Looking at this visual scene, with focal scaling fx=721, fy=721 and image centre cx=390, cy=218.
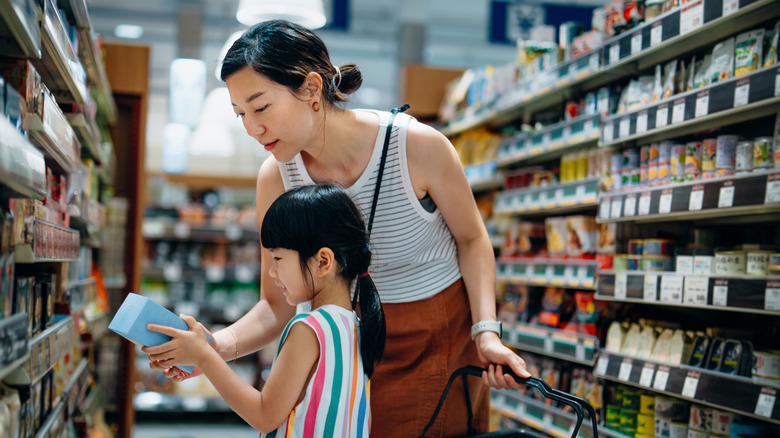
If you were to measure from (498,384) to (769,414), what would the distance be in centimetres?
96

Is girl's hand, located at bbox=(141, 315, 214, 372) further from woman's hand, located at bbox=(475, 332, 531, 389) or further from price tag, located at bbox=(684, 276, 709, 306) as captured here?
price tag, located at bbox=(684, 276, 709, 306)

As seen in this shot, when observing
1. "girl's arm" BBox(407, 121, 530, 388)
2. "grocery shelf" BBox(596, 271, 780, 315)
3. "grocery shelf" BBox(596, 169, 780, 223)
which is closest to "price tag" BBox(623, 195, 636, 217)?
"grocery shelf" BBox(596, 169, 780, 223)

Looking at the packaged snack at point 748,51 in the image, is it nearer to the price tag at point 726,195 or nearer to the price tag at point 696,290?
the price tag at point 726,195

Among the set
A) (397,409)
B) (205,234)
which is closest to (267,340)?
(397,409)

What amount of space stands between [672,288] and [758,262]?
37 cm

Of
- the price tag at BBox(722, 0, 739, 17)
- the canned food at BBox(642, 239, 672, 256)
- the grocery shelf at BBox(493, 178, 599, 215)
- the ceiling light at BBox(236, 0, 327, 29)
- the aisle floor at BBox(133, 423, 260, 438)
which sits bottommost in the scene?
the aisle floor at BBox(133, 423, 260, 438)

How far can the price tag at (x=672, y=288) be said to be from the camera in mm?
2558

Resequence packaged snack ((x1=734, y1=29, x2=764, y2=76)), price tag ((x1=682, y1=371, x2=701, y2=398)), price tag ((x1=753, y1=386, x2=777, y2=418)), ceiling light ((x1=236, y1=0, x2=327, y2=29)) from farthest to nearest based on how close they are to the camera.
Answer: ceiling light ((x1=236, y1=0, x2=327, y2=29)) < price tag ((x1=682, y1=371, x2=701, y2=398)) < packaged snack ((x1=734, y1=29, x2=764, y2=76)) < price tag ((x1=753, y1=386, x2=777, y2=418))

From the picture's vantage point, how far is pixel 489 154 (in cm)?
445

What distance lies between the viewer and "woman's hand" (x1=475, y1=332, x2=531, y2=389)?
1629 millimetres

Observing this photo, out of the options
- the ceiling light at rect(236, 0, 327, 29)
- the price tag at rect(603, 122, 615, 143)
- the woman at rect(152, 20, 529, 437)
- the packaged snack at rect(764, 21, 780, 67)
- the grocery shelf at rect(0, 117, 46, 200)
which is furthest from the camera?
the ceiling light at rect(236, 0, 327, 29)

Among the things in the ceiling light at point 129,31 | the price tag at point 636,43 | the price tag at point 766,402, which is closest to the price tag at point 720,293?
the price tag at point 766,402

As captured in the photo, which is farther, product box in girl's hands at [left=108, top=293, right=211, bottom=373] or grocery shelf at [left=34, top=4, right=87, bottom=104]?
grocery shelf at [left=34, top=4, right=87, bottom=104]

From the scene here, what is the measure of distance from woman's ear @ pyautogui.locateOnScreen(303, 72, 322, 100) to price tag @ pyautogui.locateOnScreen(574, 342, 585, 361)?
201 cm
